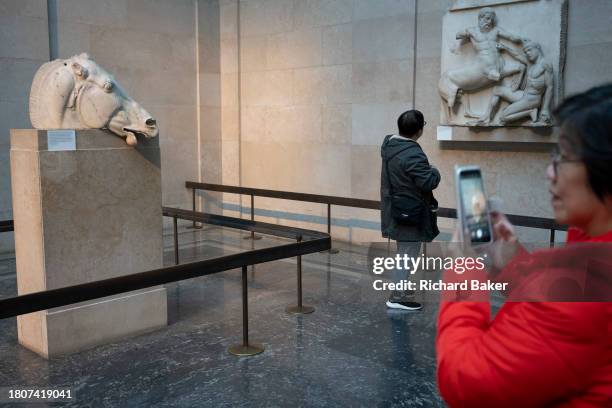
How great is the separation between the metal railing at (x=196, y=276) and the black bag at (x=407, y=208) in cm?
69

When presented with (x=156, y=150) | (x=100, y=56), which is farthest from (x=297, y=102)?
(x=156, y=150)

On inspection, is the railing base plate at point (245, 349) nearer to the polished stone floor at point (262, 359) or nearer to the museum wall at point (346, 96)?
the polished stone floor at point (262, 359)

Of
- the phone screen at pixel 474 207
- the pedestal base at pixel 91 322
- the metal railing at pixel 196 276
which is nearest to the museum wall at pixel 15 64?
the metal railing at pixel 196 276

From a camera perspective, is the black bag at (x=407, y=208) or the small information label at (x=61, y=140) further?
the black bag at (x=407, y=208)

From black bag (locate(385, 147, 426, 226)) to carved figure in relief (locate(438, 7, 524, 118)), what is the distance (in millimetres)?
2239

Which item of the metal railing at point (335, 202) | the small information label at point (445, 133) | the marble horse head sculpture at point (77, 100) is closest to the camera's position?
the marble horse head sculpture at point (77, 100)

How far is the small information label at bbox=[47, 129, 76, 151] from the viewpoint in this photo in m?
4.12

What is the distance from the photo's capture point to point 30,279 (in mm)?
4324

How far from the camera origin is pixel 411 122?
477 cm

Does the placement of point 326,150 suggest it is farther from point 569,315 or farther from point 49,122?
point 569,315

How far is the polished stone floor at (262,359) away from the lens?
3.54 m

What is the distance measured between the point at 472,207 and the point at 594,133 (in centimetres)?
23

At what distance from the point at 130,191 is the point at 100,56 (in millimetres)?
4452

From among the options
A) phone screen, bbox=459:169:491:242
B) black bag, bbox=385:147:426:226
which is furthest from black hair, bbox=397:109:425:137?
phone screen, bbox=459:169:491:242
